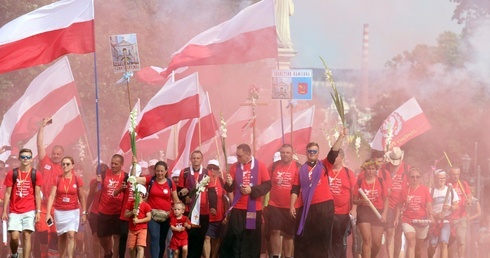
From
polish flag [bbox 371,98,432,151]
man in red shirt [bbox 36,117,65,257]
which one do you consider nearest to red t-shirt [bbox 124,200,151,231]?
man in red shirt [bbox 36,117,65,257]

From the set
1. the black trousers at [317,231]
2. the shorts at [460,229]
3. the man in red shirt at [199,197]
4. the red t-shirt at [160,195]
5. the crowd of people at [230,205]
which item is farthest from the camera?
the shorts at [460,229]

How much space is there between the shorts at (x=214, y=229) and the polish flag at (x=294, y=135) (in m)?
5.89

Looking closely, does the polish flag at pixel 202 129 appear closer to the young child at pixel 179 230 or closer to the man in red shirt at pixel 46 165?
the man in red shirt at pixel 46 165

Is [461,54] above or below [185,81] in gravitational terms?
above

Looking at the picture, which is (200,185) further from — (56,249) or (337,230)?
(56,249)

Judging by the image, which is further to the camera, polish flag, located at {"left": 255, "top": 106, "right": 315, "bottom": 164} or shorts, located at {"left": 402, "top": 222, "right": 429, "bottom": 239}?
polish flag, located at {"left": 255, "top": 106, "right": 315, "bottom": 164}

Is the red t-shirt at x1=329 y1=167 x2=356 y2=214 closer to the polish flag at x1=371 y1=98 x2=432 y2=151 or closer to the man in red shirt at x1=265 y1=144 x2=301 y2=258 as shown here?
the man in red shirt at x1=265 y1=144 x2=301 y2=258

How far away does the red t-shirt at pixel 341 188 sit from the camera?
18.6 metres

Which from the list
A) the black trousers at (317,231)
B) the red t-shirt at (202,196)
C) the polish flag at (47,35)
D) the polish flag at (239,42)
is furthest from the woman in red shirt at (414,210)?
the polish flag at (47,35)

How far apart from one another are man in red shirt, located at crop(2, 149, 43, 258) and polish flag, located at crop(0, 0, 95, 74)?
9.28 ft

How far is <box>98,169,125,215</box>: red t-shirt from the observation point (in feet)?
63.4

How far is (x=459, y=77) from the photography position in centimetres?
3638

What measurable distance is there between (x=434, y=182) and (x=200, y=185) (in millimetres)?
4660

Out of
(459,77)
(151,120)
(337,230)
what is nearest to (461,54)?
(459,77)
